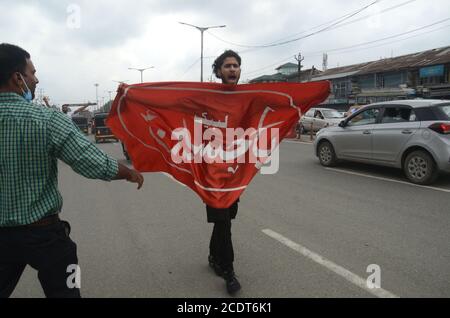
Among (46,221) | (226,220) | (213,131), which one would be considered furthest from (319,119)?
(46,221)

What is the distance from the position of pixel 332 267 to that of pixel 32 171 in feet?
9.48

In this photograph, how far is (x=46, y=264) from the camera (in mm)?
2154

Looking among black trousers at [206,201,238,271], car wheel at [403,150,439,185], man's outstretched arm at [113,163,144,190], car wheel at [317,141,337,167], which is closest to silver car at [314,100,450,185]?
car wheel at [403,150,439,185]

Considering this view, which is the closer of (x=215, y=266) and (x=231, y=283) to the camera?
(x=231, y=283)

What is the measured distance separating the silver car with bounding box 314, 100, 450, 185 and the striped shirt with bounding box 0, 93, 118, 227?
275 inches

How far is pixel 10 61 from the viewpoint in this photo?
2152 millimetres

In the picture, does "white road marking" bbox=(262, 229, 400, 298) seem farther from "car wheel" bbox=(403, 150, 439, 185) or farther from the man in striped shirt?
"car wheel" bbox=(403, 150, 439, 185)

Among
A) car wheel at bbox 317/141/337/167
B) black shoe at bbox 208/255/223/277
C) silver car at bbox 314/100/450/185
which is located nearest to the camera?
black shoe at bbox 208/255/223/277

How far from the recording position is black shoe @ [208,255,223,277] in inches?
146

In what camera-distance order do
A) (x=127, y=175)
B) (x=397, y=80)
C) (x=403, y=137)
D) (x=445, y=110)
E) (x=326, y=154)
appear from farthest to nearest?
1. (x=397, y=80)
2. (x=326, y=154)
3. (x=403, y=137)
4. (x=445, y=110)
5. (x=127, y=175)

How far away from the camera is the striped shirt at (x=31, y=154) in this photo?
208 centimetres

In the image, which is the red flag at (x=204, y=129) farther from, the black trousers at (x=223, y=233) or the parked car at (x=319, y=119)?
the parked car at (x=319, y=119)

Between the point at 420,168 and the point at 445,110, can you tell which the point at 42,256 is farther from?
the point at 445,110

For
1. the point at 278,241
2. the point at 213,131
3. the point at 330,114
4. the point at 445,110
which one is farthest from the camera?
the point at 330,114
